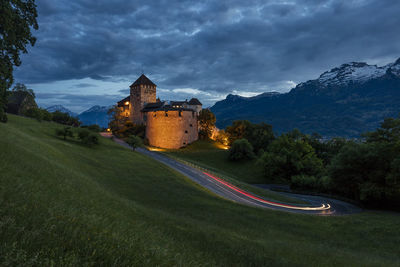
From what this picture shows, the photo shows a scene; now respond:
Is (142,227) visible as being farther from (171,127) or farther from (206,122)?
(206,122)

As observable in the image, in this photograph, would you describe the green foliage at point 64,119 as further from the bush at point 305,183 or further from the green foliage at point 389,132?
the green foliage at point 389,132

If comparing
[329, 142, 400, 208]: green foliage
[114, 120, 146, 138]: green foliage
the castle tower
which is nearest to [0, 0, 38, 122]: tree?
[329, 142, 400, 208]: green foliage

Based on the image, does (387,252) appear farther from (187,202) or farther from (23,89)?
(23,89)

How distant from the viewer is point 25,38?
1582cm

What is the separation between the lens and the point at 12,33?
46.6ft

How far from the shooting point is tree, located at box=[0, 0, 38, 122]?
1349cm

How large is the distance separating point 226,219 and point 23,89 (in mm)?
100047

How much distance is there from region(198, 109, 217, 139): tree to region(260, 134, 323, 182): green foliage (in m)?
41.6

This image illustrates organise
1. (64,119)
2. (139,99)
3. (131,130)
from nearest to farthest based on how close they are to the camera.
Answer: (131,130), (64,119), (139,99)

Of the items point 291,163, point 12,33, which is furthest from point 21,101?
point 291,163

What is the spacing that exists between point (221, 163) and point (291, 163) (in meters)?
23.5

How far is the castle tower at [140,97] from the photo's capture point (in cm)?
10819

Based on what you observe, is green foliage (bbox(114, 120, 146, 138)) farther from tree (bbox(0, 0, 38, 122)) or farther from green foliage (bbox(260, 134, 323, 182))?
tree (bbox(0, 0, 38, 122))

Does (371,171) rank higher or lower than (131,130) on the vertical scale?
lower
